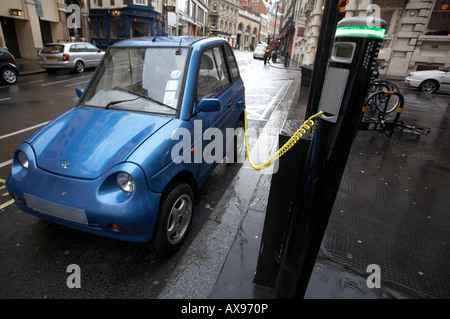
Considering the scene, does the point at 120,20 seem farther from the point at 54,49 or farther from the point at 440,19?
the point at 440,19

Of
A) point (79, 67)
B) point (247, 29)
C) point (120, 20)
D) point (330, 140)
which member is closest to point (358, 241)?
point (330, 140)

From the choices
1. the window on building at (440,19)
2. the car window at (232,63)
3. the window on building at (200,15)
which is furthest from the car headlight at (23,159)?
the window on building at (200,15)

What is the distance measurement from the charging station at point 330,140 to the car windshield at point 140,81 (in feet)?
5.43

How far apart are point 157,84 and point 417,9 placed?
2338 centimetres

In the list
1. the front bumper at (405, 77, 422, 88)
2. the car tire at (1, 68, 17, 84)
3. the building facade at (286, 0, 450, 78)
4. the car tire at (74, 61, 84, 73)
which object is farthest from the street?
the building facade at (286, 0, 450, 78)

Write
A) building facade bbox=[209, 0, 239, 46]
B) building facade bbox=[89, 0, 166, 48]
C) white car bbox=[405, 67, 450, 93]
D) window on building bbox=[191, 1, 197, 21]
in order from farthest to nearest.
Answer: building facade bbox=[209, 0, 239, 46]
window on building bbox=[191, 1, 197, 21]
building facade bbox=[89, 0, 166, 48]
white car bbox=[405, 67, 450, 93]

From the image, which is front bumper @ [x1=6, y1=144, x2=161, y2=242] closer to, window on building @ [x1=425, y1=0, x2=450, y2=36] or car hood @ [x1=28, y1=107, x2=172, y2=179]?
car hood @ [x1=28, y1=107, x2=172, y2=179]

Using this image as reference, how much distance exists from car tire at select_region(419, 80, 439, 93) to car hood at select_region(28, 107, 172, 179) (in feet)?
53.2

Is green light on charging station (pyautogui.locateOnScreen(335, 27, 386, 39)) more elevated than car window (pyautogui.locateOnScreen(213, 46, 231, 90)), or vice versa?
green light on charging station (pyautogui.locateOnScreen(335, 27, 386, 39))

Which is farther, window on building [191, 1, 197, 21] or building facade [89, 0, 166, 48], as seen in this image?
window on building [191, 1, 197, 21]

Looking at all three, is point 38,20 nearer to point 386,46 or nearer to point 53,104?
point 53,104

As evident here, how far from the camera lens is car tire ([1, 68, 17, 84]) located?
34.4 ft

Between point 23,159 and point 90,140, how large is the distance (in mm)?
661

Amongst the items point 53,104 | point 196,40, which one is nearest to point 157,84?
point 196,40
